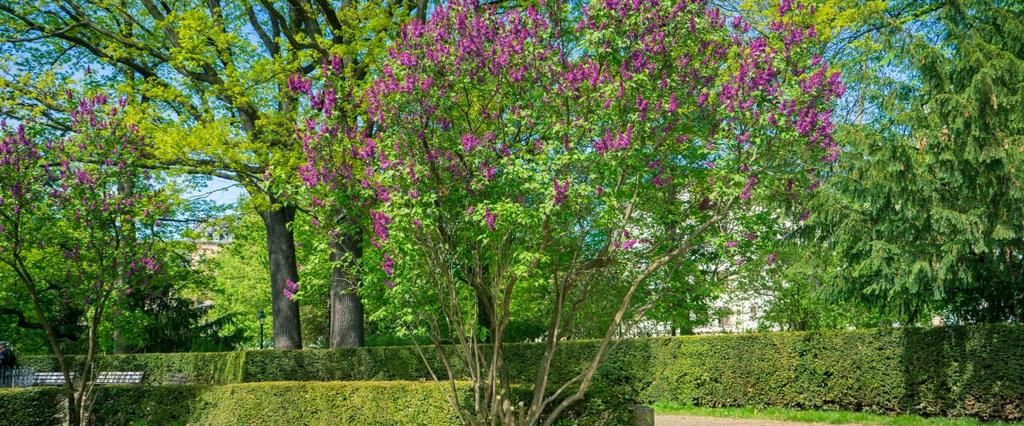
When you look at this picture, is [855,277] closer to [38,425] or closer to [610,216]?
[610,216]

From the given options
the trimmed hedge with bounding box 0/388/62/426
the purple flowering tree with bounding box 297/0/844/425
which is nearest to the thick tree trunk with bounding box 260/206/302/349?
the trimmed hedge with bounding box 0/388/62/426

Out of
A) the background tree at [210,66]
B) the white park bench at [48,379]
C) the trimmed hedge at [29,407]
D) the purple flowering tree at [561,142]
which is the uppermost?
the background tree at [210,66]

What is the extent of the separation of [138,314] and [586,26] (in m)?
19.4

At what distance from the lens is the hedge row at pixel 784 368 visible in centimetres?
1214

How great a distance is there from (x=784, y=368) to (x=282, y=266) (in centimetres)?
995

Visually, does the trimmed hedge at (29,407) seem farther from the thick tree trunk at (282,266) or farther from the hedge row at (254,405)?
the thick tree trunk at (282,266)

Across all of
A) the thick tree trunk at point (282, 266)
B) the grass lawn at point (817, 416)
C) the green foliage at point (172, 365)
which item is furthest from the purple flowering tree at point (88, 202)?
the grass lawn at point (817, 416)

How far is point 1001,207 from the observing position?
1190 cm

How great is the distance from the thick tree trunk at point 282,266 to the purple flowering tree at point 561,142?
8754 mm

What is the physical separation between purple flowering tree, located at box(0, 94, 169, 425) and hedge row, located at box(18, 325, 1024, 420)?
579cm

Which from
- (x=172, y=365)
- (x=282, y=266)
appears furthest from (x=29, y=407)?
(x=172, y=365)

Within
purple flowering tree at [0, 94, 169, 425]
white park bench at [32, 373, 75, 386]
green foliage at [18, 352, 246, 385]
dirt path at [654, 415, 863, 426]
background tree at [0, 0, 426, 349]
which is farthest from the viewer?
green foliage at [18, 352, 246, 385]

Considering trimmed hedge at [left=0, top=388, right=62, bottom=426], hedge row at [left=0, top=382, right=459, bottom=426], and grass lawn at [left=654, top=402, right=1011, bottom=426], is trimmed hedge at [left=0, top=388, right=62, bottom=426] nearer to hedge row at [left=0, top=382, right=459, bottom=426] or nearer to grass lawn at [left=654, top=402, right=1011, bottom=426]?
hedge row at [left=0, top=382, right=459, bottom=426]

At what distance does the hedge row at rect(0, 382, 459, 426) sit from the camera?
1065 centimetres
